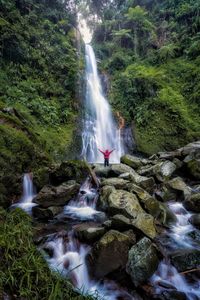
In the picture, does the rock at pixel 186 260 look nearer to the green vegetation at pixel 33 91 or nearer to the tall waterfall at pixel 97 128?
the green vegetation at pixel 33 91

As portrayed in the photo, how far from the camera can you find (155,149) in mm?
16250

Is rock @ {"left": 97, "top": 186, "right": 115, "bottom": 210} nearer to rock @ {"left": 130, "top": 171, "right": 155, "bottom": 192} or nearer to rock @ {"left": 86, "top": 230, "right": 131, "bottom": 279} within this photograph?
rock @ {"left": 130, "top": 171, "right": 155, "bottom": 192}

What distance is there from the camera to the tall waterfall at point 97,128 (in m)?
16.0

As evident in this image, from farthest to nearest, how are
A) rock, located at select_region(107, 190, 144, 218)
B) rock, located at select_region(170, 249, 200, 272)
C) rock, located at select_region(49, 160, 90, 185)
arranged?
rock, located at select_region(49, 160, 90, 185)
rock, located at select_region(107, 190, 144, 218)
rock, located at select_region(170, 249, 200, 272)

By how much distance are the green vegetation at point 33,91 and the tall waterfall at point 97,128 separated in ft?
3.82

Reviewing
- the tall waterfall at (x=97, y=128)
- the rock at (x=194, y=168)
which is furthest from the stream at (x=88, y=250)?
the tall waterfall at (x=97, y=128)

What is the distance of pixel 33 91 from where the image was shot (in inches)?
618

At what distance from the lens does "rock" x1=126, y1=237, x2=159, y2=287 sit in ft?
15.2

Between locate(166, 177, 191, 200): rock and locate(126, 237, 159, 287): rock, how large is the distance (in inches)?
160

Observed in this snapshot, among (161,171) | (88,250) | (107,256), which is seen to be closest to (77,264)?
(88,250)

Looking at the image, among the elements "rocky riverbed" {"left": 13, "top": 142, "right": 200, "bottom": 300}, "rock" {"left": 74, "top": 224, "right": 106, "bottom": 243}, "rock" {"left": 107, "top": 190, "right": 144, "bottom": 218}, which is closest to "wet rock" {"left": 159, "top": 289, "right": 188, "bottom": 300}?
"rocky riverbed" {"left": 13, "top": 142, "right": 200, "bottom": 300}

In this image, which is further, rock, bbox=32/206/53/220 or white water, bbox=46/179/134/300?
rock, bbox=32/206/53/220

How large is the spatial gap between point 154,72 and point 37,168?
50.2ft

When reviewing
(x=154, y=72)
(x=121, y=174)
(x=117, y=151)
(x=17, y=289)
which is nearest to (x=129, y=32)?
(x=154, y=72)
